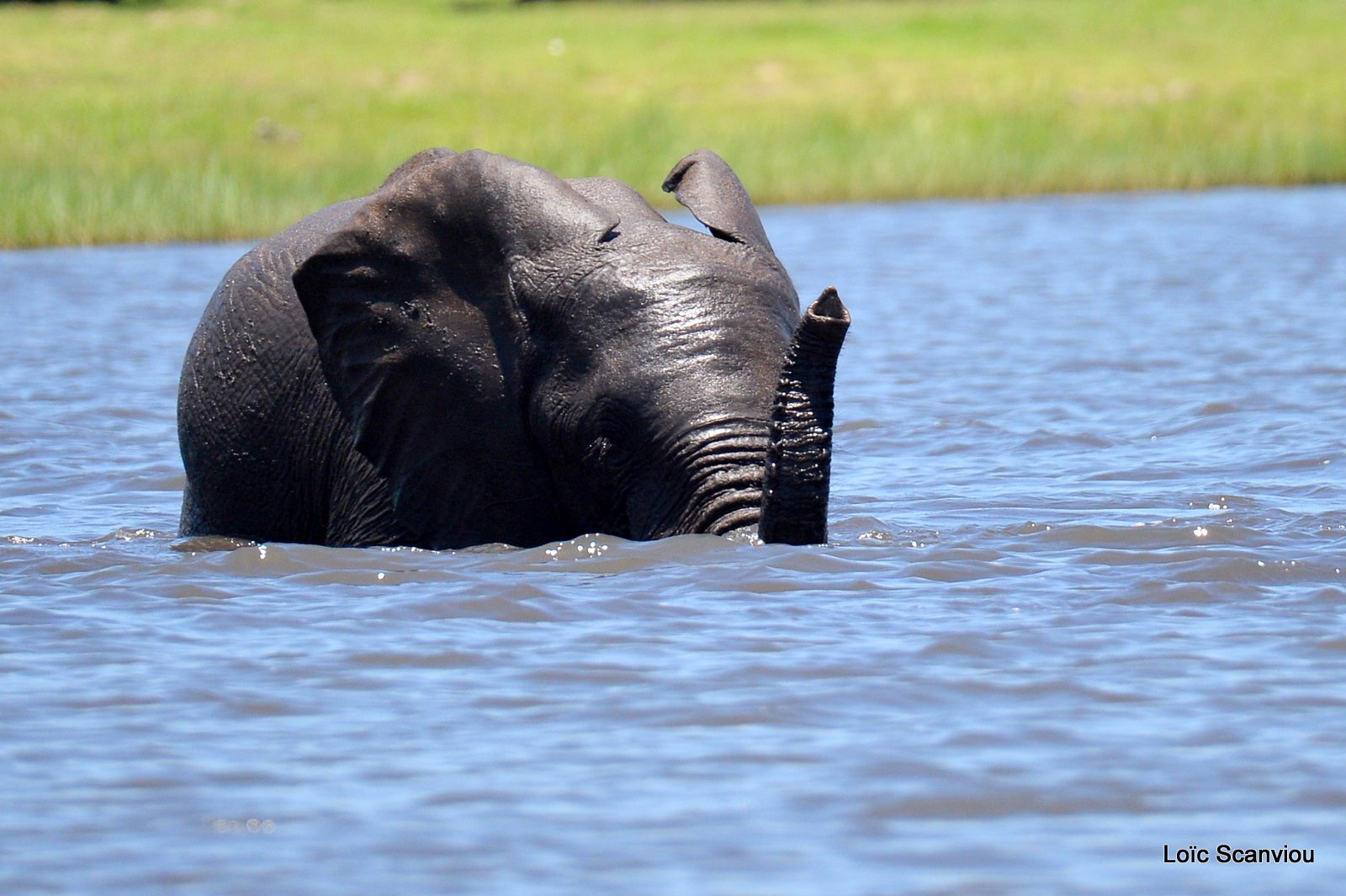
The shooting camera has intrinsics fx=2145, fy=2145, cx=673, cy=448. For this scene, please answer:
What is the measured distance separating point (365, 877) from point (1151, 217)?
21.3 meters

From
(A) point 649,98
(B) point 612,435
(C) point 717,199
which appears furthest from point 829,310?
(A) point 649,98

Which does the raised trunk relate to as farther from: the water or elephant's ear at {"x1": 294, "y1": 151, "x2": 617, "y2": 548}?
elephant's ear at {"x1": 294, "y1": 151, "x2": 617, "y2": 548}

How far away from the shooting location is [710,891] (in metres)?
3.96

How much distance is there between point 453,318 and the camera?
669 cm

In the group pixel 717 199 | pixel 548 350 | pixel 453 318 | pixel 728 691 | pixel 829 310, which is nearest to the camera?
pixel 728 691

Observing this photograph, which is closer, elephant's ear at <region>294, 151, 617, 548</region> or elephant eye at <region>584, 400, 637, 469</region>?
elephant eye at <region>584, 400, 637, 469</region>

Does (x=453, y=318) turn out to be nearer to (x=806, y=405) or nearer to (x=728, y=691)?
(x=806, y=405)

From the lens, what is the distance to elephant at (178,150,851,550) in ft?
20.5

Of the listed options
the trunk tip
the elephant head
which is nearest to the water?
the elephant head

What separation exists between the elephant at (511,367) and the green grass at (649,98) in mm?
14556

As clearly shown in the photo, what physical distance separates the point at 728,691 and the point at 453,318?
1.92 m

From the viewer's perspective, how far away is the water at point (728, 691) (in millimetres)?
4199

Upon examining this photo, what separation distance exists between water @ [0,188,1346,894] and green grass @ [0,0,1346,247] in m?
14.6

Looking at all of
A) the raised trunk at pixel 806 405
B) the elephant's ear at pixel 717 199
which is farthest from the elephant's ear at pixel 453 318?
the raised trunk at pixel 806 405
